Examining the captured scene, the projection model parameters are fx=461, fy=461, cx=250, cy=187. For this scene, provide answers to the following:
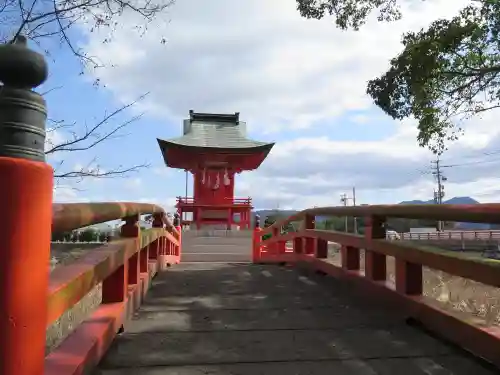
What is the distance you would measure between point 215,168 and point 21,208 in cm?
2146

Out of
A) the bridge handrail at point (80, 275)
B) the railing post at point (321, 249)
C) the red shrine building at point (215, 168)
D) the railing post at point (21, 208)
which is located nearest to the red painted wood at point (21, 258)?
the railing post at point (21, 208)

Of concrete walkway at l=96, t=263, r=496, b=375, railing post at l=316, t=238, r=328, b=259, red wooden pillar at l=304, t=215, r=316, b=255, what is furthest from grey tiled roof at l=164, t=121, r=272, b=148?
concrete walkway at l=96, t=263, r=496, b=375

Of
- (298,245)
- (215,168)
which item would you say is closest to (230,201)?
(215,168)

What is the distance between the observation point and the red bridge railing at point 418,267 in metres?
2.20

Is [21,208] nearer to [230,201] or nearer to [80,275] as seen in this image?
[80,275]

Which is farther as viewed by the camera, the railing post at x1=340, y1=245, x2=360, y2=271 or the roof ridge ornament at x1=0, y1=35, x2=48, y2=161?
the railing post at x1=340, y1=245, x2=360, y2=271

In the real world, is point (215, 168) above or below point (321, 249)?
above

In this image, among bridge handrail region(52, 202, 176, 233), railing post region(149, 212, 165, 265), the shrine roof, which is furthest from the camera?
the shrine roof

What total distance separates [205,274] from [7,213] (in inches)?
181

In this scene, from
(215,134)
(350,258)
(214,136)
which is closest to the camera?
(350,258)

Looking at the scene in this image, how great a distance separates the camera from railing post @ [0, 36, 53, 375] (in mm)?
1123

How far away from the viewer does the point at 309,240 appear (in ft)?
19.7

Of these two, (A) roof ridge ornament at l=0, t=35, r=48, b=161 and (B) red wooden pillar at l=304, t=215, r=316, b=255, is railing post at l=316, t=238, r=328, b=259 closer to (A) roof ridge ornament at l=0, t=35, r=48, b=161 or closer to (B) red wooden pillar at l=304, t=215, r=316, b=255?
(B) red wooden pillar at l=304, t=215, r=316, b=255

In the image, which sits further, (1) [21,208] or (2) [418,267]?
(2) [418,267]
